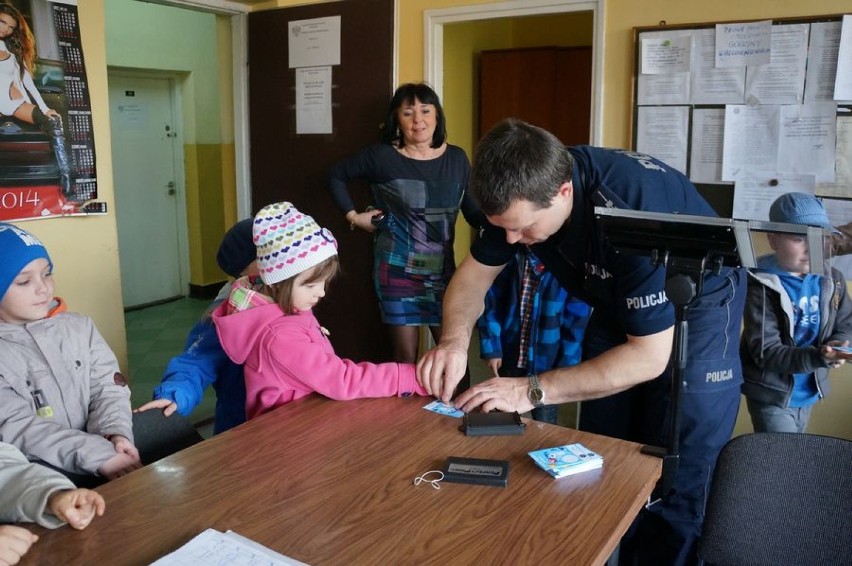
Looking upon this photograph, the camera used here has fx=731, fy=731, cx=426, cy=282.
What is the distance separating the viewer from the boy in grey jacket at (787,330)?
7.68 ft

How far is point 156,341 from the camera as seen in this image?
534 cm

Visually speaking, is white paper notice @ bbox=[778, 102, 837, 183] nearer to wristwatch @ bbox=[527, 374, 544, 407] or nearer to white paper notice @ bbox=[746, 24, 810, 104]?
white paper notice @ bbox=[746, 24, 810, 104]

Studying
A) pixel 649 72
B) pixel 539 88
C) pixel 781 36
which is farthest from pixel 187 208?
pixel 781 36

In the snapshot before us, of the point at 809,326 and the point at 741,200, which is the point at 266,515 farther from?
the point at 741,200

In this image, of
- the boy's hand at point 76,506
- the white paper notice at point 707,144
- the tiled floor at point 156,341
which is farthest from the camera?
the tiled floor at point 156,341

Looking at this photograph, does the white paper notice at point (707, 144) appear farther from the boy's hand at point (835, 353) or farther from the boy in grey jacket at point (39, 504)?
the boy in grey jacket at point (39, 504)

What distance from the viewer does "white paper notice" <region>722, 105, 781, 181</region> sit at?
2982 millimetres

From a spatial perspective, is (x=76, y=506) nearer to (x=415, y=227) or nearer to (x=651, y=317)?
(x=651, y=317)

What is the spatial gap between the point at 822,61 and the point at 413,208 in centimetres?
175

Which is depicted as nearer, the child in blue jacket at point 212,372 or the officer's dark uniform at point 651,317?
the officer's dark uniform at point 651,317

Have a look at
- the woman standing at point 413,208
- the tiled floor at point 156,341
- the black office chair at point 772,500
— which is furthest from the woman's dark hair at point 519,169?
the tiled floor at point 156,341

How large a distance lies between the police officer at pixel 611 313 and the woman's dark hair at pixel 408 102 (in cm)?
147

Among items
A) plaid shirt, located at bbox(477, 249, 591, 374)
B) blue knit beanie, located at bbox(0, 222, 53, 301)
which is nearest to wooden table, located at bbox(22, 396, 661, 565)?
blue knit beanie, located at bbox(0, 222, 53, 301)

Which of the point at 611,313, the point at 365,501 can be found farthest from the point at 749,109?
the point at 365,501
